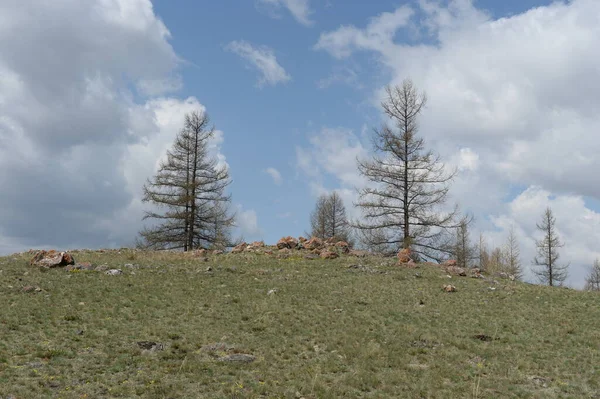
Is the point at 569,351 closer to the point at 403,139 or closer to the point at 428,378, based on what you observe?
the point at 428,378

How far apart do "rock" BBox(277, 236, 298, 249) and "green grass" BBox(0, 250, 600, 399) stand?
7.82 metres

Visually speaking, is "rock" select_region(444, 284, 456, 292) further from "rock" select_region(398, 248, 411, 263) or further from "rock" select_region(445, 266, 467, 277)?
"rock" select_region(398, 248, 411, 263)

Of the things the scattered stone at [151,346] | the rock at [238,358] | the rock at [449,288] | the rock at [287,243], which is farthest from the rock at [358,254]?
the scattered stone at [151,346]

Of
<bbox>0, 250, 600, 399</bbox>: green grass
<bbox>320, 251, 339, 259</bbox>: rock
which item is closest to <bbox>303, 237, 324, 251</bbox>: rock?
<bbox>320, 251, 339, 259</bbox>: rock

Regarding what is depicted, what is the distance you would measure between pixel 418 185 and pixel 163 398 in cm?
2671

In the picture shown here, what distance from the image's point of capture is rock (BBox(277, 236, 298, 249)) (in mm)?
30288

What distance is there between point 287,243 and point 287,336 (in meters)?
17.1

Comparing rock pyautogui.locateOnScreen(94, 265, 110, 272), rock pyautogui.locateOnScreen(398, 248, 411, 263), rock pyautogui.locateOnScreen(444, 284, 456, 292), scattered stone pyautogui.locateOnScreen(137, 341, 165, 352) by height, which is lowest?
scattered stone pyautogui.locateOnScreen(137, 341, 165, 352)

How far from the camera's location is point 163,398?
874 cm

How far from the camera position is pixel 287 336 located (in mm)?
13430

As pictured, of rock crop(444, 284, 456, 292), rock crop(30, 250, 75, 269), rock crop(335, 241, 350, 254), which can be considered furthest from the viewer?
rock crop(335, 241, 350, 254)

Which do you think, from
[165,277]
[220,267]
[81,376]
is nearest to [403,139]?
[220,267]

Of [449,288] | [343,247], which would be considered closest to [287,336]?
[449,288]

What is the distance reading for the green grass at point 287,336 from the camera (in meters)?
9.82
